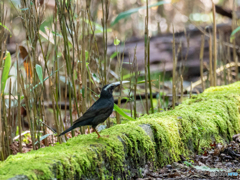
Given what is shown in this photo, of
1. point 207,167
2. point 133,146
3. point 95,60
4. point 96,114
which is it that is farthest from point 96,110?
point 207,167

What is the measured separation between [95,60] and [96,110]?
0.75 m

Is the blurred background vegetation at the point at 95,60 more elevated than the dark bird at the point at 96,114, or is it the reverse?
the blurred background vegetation at the point at 95,60

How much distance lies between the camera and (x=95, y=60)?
285cm

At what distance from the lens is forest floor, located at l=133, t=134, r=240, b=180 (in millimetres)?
2080

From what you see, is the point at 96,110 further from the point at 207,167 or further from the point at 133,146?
the point at 207,167

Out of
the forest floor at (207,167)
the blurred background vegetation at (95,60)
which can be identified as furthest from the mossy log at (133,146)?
the blurred background vegetation at (95,60)

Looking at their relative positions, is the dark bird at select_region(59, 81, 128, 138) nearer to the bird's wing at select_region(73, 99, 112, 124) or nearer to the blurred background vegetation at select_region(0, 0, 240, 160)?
the bird's wing at select_region(73, 99, 112, 124)

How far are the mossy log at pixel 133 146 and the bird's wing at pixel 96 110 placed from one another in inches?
6.7

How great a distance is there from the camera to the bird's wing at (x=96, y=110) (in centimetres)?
221

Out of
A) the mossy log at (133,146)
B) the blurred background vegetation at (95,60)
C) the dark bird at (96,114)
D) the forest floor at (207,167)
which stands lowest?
the forest floor at (207,167)

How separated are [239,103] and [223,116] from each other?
1.96 feet

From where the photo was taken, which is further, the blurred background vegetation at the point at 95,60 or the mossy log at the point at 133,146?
the blurred background vegetation at the point at 95,60

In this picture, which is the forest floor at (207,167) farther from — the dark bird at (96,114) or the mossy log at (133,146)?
the dark bird at (96,114)

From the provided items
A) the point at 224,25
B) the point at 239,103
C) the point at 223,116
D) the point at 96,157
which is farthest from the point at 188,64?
the point at 96,157
